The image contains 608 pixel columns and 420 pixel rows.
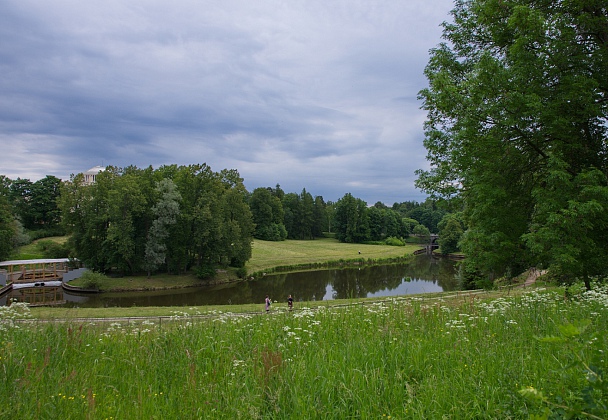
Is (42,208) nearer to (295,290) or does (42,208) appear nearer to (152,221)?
(152,221)

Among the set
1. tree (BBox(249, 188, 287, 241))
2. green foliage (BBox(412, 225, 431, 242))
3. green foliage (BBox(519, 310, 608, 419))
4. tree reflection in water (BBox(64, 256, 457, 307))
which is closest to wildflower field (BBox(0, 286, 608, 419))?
green foliage (BBox(519, 310, 608, 419))

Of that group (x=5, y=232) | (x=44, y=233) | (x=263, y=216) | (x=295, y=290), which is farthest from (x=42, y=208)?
(x=295, y=290)

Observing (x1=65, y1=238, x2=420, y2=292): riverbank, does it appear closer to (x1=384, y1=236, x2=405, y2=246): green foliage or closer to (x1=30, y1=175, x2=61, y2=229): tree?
(x1=384, y1=236, x2=405, y2=246): green foliage

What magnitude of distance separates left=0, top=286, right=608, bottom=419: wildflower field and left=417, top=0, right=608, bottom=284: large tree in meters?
3.20

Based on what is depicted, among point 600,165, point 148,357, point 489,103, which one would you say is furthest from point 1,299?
point 600,165

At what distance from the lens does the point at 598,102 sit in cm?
932

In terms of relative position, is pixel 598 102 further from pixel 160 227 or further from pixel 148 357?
pixel 160 227

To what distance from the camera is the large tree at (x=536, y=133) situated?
841cm

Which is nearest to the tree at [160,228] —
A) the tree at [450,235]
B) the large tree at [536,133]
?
the large tree at [536,133]

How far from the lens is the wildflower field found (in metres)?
3.19

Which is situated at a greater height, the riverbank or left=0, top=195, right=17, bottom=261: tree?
left=0, top=195, right=17, bottom=261: tree

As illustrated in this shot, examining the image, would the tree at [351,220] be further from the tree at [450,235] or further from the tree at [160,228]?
the tree at [160,228]

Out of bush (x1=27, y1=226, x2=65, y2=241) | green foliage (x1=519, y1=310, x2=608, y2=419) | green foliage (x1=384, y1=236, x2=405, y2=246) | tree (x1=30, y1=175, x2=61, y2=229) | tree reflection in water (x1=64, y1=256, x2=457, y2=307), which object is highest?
tree (x1=30, y1=175, x2=61, y2=229)

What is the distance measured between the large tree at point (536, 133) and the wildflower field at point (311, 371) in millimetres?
3204
